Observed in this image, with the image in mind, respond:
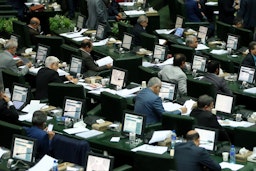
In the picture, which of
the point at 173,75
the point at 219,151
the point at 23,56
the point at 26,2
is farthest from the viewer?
the point at 26,2

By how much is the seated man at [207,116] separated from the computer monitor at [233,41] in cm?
550

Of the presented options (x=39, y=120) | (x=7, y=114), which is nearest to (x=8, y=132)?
(x=39, y=120)

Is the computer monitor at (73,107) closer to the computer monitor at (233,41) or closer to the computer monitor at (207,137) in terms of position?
the computer monitor at (207,137)

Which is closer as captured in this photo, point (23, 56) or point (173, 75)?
point (173, 75)

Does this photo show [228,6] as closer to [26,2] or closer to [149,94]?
[26,2]

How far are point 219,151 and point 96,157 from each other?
7.07 feet

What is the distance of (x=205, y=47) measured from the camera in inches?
775

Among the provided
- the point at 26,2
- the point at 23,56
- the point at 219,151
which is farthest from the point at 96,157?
the point at 26,2

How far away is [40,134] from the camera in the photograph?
518 inches

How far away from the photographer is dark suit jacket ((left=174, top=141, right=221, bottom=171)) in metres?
12.0

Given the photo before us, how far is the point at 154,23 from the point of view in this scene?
22.8 meters

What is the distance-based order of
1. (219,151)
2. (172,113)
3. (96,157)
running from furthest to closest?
1. (172,113)
2. (219,151)
3. (96,157)

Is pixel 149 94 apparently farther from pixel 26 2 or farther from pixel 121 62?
pixel 26 2

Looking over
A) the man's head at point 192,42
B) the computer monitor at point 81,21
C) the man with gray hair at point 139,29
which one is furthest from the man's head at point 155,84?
the computer monitor at point 81,21
